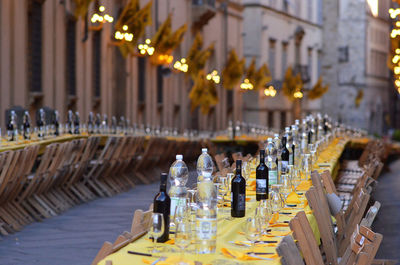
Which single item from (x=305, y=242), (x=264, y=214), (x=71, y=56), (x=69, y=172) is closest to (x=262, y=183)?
(x=264, y=214)

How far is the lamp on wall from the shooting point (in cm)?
2256

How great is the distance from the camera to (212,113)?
37094mm

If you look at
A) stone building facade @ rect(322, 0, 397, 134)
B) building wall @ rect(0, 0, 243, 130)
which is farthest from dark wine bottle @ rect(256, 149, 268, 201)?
stone building facade @ rect(322, 0, 397, 134)

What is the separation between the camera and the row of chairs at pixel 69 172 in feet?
35.6

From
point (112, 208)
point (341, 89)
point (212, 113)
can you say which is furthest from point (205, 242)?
point (341, 89)

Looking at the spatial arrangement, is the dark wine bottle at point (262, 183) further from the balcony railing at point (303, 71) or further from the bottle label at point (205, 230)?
the balcony railing at point (303, 71)

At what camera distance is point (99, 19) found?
74.8 feet

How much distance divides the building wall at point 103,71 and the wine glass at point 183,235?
13.9 m

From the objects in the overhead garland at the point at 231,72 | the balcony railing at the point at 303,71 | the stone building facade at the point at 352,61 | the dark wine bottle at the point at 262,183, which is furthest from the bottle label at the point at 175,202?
the stone building facade at the point at 352,61

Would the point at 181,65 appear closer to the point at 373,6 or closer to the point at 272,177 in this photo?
the point at 272,177

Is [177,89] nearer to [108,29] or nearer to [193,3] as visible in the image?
[193,3]

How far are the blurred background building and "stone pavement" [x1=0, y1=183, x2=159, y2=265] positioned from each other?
5.99 meters

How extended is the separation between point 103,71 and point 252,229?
2044 centimetres

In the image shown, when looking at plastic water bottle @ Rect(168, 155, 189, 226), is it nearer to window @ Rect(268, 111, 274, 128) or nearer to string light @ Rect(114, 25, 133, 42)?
string light @ Rect(114, 25, 133, 42)
